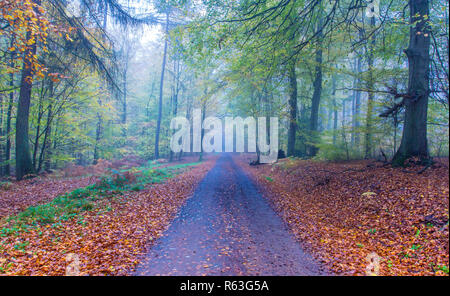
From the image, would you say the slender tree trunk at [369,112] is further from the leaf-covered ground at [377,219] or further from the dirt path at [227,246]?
the dirt path at [227,246]

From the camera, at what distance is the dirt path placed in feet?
12.9

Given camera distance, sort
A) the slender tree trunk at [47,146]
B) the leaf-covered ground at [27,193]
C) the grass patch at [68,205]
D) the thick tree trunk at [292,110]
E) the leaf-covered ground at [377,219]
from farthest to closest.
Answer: the thick tree trunk at [292,110] → the slender tree trunk at [47,146] → the leaf-covered ground at [27,193] → the grass patch at [68,205] → the leaf-covered ground at [377,219]

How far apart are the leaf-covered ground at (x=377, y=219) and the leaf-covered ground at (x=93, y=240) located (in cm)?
376

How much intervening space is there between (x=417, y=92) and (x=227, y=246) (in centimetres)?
751

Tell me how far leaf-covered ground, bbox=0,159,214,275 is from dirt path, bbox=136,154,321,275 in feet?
1.49

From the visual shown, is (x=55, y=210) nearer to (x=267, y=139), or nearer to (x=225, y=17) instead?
(x=225, y=17)

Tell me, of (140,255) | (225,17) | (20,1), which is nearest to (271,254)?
(140,255)

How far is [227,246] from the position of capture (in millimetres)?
4828

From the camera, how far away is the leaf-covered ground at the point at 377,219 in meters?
3.88

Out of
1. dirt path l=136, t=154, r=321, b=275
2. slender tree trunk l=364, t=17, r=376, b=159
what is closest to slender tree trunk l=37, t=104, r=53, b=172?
dirt path l=136, t=154, r=321, b=275

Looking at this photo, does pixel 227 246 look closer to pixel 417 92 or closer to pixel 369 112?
pixel 417 92

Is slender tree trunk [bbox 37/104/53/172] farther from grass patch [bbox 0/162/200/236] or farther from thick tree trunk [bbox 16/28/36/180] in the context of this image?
grass patch [bbox 0/162/200/236]

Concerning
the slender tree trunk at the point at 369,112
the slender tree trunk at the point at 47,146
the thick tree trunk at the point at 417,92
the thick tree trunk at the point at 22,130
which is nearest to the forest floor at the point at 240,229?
the thick tree trunk at the point at 417,92

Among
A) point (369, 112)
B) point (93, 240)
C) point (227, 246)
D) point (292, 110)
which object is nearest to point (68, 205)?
point (93, 240)
